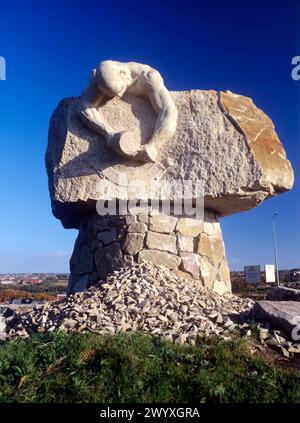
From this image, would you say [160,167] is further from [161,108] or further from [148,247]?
[148,247]

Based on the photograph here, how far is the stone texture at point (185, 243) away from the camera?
18.5 ft

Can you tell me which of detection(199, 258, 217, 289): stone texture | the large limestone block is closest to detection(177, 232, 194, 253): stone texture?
detection(199, 258, 217, 289): stone texture

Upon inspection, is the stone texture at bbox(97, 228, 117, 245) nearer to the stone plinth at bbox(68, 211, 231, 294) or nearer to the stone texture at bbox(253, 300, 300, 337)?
the stone plinth at bbox(68, 211, 231, 294)

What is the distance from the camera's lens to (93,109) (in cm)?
579

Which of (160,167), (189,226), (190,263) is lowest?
(190,263)

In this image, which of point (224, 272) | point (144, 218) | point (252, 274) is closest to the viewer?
point (144, 218)

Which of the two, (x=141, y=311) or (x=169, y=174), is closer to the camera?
(x=141, y=311)

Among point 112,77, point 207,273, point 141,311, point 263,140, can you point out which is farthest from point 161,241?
point 112,77

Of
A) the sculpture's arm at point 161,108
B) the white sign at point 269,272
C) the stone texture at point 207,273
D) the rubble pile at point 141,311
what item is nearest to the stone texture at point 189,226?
the stone texture at point 207,273

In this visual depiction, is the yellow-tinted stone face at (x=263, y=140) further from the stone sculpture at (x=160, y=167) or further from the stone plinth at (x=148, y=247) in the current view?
the stone plinth at (x=148, y=247)

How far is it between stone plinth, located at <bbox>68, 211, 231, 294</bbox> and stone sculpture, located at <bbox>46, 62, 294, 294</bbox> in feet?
0.04

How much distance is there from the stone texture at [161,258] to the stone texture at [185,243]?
0.56 feet

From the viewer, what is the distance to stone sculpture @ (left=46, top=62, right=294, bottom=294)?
5555mm

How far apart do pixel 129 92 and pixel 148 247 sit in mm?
2229
